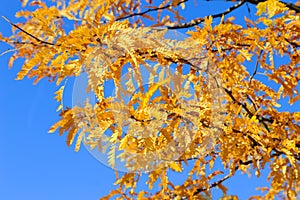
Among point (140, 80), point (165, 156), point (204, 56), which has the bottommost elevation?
point (165, 156)

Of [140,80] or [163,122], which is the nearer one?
[140,80]

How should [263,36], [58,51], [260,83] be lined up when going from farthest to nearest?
[260,83], [263,36], [58,51]

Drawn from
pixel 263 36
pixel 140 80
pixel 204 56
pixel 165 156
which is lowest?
pixel 165 156

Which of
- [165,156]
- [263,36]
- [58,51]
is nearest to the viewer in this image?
[58,51]

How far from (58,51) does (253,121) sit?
1.12 meters

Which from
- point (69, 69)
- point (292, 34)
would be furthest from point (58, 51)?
point (292, 34)

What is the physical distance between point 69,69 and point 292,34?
1.59 m

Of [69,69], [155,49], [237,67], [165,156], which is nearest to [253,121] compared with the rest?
[237,67]

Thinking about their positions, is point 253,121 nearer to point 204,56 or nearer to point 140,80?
point 204,56

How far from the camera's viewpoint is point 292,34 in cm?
262

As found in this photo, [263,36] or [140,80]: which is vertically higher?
[263,36]

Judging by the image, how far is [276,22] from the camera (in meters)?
2.36

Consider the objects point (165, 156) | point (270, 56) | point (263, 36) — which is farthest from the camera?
point (270, 56)

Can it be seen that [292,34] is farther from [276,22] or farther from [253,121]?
[253,121]
